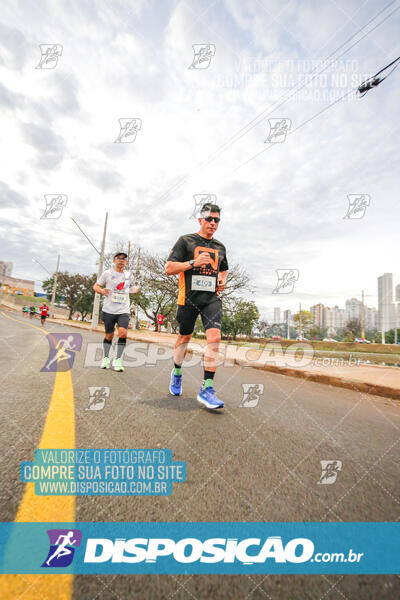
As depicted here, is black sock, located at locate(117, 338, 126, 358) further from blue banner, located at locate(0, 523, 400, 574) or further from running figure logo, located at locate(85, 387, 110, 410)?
blue banner, located at locate(0, 523, 400, 574)

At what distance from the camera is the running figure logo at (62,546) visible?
78 centimetres

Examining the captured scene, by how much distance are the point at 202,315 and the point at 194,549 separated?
229cm

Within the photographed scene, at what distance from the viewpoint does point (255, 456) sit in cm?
160

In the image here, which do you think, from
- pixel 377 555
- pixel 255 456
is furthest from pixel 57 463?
pixel 377 555

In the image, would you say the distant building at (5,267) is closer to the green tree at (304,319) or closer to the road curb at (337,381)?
the green tree at (304,319)

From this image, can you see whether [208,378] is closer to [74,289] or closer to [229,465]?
[229,465]

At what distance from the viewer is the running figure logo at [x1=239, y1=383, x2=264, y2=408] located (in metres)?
2.86

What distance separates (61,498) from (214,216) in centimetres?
279

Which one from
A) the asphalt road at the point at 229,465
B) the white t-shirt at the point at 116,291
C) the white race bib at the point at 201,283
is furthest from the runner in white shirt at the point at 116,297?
the white race bib at the point at 201,283

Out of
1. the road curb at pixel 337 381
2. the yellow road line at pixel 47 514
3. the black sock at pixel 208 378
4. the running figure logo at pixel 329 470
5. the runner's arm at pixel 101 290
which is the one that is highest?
the runner's arm at pixel 101 290

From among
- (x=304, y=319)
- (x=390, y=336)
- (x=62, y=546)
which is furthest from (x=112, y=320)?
(x=390, y=336)

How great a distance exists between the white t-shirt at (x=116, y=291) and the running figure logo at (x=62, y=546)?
14.2 ft

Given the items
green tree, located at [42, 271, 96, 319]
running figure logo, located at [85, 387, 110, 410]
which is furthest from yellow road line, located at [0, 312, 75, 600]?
green tree, located at [42, 271, 96, 319]

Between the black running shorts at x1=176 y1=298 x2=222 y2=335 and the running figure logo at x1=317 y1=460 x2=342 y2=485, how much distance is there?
5.38ft
